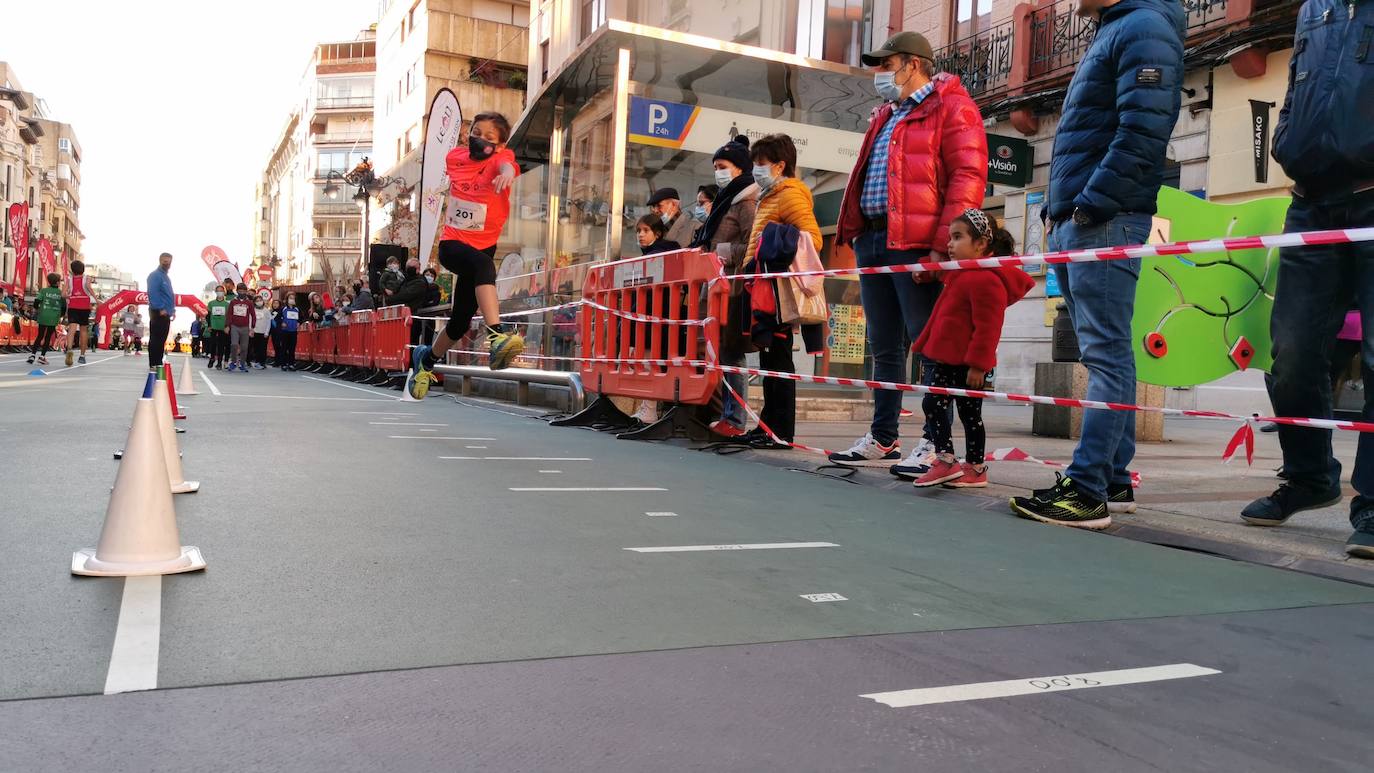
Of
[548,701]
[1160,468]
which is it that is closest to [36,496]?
[548,701]

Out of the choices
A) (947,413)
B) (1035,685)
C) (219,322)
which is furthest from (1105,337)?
(219,322)

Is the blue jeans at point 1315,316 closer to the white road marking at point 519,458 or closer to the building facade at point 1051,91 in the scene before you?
the white road marking at point 519,458

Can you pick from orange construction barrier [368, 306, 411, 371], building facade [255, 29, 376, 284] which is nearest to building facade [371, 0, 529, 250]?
orange construction barrier [368, 306, 411, 371]

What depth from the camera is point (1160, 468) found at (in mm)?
6660

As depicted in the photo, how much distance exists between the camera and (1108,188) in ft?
13.9

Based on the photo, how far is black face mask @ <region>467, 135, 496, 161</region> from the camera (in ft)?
25.9

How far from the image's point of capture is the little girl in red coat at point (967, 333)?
4.93 meters

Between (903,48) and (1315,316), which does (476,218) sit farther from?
(1315,316)

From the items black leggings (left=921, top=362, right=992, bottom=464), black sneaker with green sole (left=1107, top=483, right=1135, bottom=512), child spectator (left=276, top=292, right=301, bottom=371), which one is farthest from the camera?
child spectator (left=276, top=292, right=301, bottom=371)

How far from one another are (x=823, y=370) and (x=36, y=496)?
734cm

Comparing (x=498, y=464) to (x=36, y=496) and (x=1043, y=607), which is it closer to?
(x=36, y=496)

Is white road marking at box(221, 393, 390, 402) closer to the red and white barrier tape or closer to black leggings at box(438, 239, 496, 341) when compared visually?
black leggings at box(438, 239, 496, 341)

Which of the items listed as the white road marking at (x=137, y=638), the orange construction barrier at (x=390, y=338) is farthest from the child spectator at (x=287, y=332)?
the white road marking at (x=137, y=638)

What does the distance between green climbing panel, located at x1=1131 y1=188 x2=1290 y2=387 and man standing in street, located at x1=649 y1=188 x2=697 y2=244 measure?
13.9 feet
